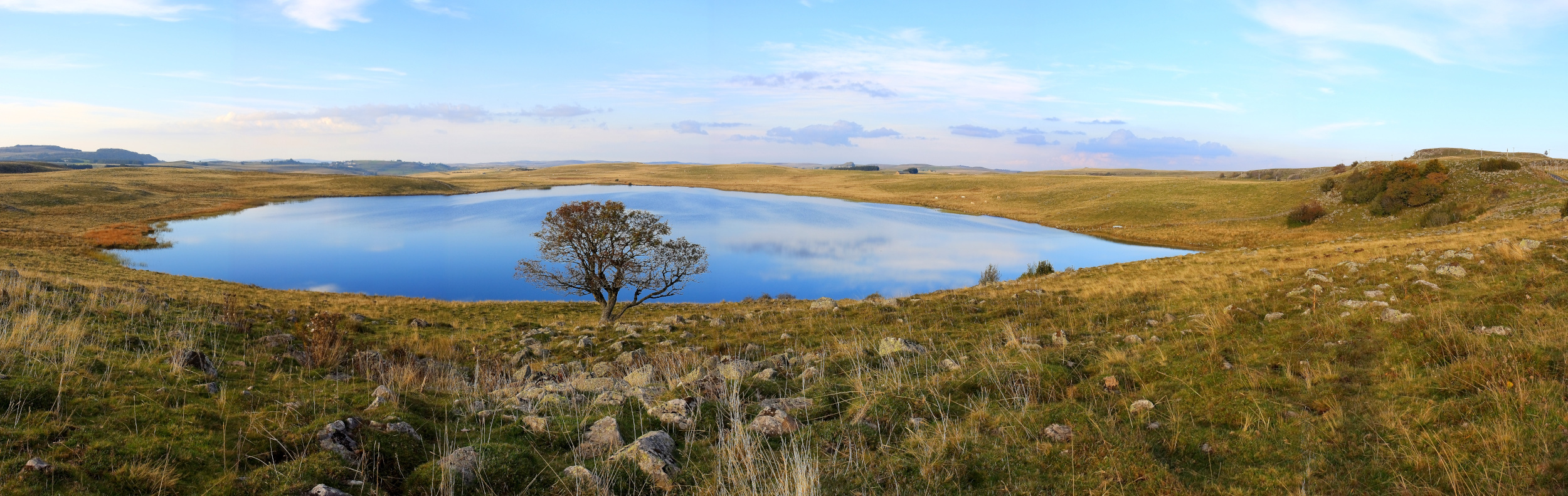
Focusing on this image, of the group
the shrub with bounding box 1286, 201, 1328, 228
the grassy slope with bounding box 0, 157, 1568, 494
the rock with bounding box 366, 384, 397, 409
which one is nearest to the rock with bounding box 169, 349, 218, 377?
the grassy slope with bounding box 0, 157, 1568, 494

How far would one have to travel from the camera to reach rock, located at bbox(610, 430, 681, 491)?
214 inches

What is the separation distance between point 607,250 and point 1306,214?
198 ft

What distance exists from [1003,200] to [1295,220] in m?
44.3

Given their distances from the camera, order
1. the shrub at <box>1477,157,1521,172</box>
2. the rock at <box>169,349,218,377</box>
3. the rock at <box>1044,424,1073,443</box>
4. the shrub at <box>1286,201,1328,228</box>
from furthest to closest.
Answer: the shrub at <box>1286,201,1328,228</box>, the shrub at <box>1477,157,1521,172</box>, the rock at <box>169,349,218,377</box>, the rock at <box>1044,424,1073,443</box>

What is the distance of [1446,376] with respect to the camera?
234 inches

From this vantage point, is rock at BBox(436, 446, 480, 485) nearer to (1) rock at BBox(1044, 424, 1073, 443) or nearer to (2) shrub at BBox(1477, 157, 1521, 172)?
(1) rock at BBox(1044, 424, 1073, 443)

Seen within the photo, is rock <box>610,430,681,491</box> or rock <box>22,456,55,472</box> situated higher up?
rock <box>22,456,55,472</box>

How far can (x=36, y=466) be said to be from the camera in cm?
433

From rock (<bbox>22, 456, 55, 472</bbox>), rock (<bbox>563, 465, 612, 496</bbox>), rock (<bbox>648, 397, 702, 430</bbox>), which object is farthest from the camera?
rock (<bbox>648, 397, 702, 430</bbox>)

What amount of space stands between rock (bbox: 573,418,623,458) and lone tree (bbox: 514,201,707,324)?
16.3 metres

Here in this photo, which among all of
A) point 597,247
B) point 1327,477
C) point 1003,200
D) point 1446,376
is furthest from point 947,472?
point 1003,200

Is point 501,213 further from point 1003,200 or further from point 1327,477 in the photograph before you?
point 1327,477

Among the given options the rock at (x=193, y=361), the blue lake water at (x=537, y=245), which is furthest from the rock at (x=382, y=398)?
the blue lake water at (x=537, y=245)

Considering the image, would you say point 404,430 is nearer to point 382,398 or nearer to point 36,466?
point 382,398
